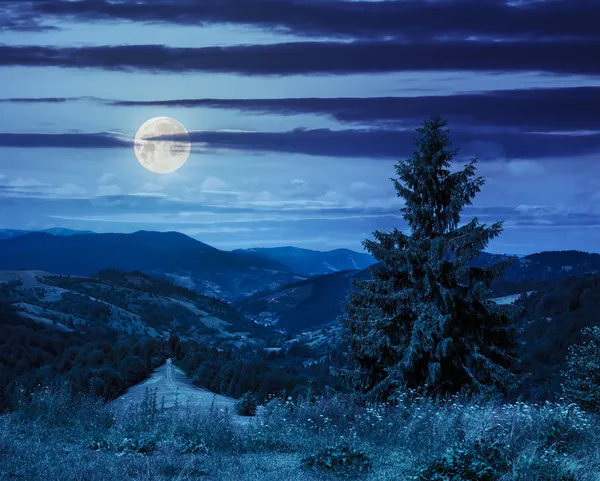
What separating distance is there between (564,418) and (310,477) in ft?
15.8

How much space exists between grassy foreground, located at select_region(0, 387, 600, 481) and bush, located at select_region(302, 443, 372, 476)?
0.02m

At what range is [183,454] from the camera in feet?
31.4

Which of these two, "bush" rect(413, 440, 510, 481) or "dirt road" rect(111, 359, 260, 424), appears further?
"dirt road" rect(111, 359, 260, 424)

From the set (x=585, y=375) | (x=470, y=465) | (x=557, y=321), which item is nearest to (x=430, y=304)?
(x=585, y=375)

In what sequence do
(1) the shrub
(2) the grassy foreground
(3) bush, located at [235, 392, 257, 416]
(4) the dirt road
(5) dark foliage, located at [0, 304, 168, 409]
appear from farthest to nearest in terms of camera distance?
(5) dark foliage, located at [0, 304, 168, 409]
(4) the dirt road
(3) bush, located at [235, 392, 257, 416]
(1) the shrub
(2) the grassy foreground

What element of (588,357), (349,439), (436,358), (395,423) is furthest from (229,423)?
(588,357)

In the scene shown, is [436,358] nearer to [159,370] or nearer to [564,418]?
[564,418]

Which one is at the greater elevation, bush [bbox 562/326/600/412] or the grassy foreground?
the grassy foreground

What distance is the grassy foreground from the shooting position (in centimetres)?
807

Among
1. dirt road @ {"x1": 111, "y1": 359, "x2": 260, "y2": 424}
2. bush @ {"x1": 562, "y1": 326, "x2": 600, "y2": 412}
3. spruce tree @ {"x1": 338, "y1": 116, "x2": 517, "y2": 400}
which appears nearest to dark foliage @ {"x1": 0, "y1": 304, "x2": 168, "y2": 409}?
dirt road @ {"x1": 111, "y1": 359, "x2": 260, "y2": 424}

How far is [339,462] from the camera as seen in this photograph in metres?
8.97

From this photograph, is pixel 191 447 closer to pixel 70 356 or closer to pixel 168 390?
pixel 168 390

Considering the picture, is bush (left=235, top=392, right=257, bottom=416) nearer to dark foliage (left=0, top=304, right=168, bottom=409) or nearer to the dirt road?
the dirt road

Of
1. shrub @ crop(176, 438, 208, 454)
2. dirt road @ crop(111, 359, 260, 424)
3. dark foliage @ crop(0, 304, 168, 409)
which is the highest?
shrub @ crop(176, 438, 208, 454)
